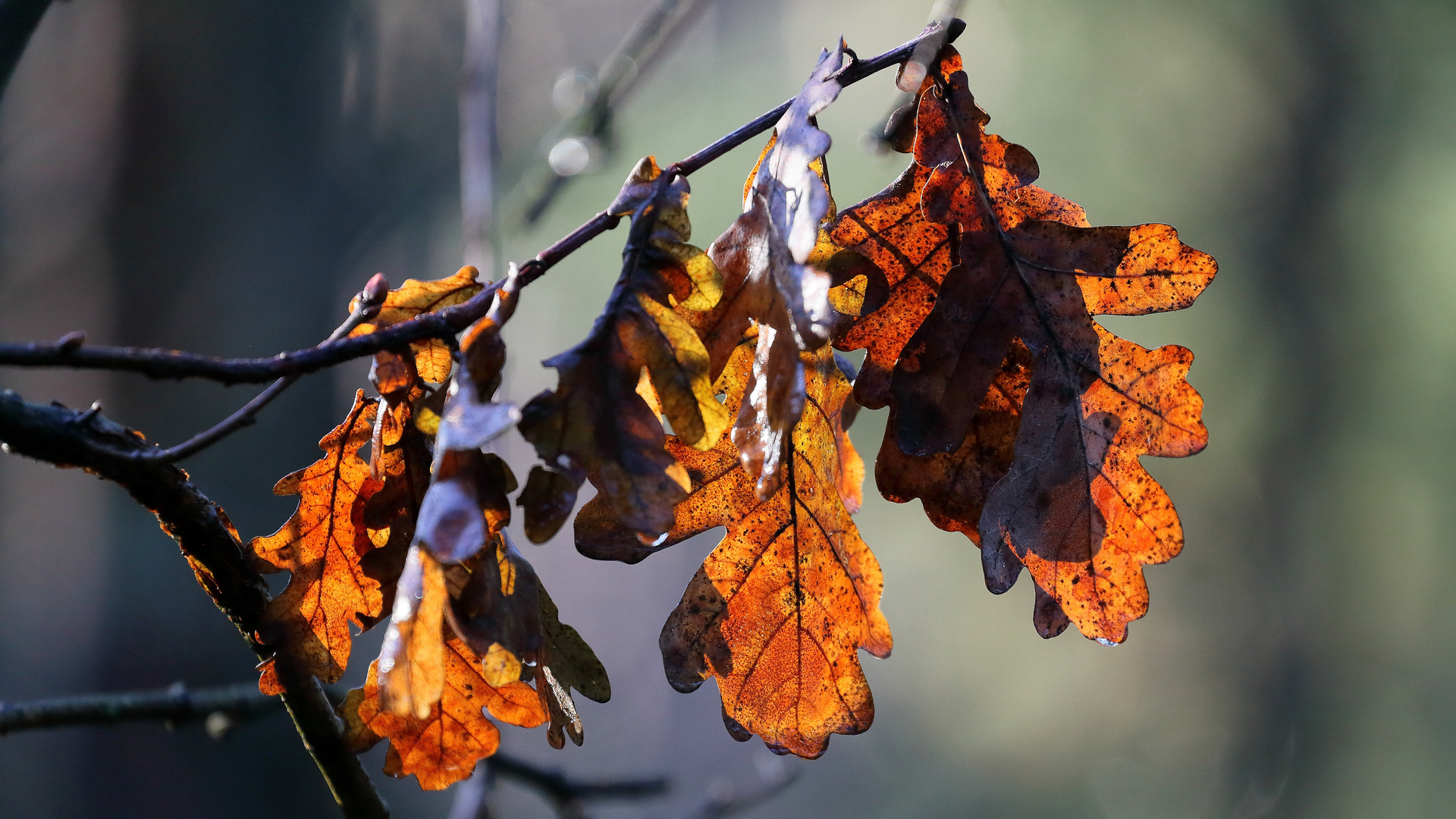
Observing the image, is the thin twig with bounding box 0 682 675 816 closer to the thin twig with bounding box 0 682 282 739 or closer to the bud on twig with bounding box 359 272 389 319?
the thin twig with bounding box 0 682 282 739

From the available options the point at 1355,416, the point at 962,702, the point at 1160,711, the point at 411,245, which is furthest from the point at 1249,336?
the point at 411,245

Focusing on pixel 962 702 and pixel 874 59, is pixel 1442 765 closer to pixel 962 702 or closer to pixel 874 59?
pixel 962 702

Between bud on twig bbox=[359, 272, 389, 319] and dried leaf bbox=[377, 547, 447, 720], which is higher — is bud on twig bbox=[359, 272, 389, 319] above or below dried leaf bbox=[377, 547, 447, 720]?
above

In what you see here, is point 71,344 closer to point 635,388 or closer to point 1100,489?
point 635,388

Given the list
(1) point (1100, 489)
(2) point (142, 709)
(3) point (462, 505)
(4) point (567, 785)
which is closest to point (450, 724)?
(3) point (462, 505)

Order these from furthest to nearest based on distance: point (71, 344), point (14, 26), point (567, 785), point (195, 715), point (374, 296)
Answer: point (567, 785), point (195, 715), point (14, 26), point (374, 296), point (71, 344)

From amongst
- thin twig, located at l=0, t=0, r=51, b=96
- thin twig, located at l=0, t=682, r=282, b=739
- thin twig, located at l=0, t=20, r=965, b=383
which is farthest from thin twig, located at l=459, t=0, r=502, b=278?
thin twig, located at l=0, t=20, r=965, b=383
